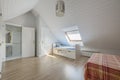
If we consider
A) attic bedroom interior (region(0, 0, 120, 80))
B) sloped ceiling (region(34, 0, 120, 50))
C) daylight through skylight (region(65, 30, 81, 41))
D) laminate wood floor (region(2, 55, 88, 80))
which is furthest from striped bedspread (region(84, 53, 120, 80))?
daylight through skylight (region(65, 30, 81, 41))

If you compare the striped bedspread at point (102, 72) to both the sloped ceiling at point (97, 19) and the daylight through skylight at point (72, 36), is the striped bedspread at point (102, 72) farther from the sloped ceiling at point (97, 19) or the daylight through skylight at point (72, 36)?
the daylight through skylight at point (72, 36)

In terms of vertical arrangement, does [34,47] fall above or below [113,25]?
below

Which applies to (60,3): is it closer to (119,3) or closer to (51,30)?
(119,3)

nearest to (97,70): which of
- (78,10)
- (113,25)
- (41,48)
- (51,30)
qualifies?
(113,25)

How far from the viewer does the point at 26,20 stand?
5.20 metres

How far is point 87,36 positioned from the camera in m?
4.36

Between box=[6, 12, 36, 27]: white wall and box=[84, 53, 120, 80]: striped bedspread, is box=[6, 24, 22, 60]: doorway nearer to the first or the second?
box=[6, 12, 36, 27]: white wall

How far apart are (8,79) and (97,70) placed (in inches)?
86.4

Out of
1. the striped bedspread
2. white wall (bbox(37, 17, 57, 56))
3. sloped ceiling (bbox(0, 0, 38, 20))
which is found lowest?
the striped bedspread

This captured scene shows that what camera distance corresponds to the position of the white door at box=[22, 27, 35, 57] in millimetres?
4832

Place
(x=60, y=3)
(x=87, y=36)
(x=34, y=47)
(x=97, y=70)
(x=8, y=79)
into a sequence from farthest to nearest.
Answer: (x=34, y=47)
(x=87, y=36)
(x=8, y=79)
(x=60, y=3)
(x=97, y=70)

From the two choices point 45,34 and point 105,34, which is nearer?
point 105,34

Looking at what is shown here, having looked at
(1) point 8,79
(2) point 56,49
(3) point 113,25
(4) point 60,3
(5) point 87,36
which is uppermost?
(4) point 60,3

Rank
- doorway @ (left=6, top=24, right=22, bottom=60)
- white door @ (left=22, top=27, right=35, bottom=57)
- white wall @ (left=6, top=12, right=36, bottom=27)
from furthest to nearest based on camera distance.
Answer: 1. white door @ (left=22, top=27, right=35, bottom=57)
2. white wall @ (left=6, top=12, right=36, bottom=27)
3. doorway @ (left=6, top=24, right=22, bottom=60)
